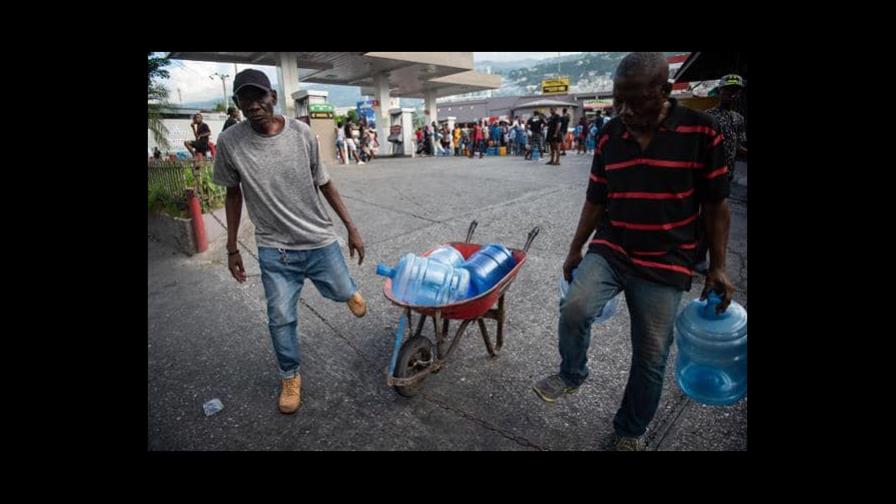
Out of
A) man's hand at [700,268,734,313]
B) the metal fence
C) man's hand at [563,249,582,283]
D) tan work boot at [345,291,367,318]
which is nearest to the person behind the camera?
man's hand at [700,268,734,313]

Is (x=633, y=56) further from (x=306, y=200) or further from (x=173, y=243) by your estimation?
(x=173, y=243)

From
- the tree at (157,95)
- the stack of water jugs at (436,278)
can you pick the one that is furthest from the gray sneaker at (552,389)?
the tree at (157,95)

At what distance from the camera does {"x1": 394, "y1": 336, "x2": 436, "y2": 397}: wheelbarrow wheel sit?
9.00 feet

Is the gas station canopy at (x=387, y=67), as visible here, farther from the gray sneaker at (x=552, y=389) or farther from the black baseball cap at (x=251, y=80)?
the gray sneaker at (x=552, y=389)

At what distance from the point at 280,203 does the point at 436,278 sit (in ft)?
3.52

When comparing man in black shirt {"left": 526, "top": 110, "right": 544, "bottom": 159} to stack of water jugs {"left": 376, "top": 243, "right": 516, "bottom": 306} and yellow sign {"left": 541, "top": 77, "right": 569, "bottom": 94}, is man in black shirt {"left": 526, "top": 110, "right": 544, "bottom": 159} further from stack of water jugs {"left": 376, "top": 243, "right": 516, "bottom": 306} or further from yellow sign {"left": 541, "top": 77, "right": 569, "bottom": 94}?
yellow sign {"left": 541, "top": 77, "right": 569, "bottom": 94}

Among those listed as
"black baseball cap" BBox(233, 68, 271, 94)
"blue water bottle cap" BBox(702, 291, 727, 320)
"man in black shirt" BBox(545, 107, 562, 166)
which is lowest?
"blue water bottle cap" BBox(702, 291, 727, 320)

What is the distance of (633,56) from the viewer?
6.41ft

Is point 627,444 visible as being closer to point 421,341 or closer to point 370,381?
point 421,341

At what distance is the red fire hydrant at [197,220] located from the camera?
20.1ft

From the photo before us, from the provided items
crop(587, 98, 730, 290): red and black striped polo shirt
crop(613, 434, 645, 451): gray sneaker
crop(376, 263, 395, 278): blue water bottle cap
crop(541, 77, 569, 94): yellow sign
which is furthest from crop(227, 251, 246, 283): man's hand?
crop(541, 77, 569, 94): yellow sign

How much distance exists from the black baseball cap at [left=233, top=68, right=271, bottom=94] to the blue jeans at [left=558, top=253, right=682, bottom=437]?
205 centimetres
